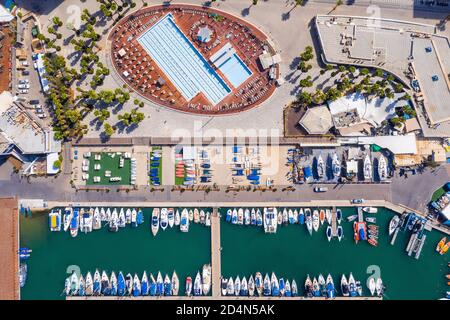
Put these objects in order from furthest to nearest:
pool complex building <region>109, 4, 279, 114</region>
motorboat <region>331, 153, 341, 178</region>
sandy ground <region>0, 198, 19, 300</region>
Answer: pool complex building <region>109, 4, 279, 114</region>, motorboat <region>331, 153, 341, 178</region>, sandy ground <region>0, 198, 19, 300</region>

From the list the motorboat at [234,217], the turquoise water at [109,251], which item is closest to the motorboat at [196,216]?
the turquoise water at [109,251]

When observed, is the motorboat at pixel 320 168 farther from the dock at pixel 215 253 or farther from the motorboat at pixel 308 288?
the dock at pixel 215 253

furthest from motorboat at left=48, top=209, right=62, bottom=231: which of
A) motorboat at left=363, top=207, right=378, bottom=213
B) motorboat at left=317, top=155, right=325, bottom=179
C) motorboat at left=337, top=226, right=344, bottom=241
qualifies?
motorboat at left=363, top=207, right=378, bottom=213

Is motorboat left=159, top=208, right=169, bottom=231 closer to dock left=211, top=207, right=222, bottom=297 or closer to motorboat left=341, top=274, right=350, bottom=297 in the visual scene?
dock left=211, top=207, right=222, bottom=297

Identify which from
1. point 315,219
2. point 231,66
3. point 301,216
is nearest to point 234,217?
point 301,216

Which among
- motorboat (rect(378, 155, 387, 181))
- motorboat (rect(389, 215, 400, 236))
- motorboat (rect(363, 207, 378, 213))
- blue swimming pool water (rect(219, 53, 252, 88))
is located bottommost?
motorboat (rect(389, 215, 400, 236))

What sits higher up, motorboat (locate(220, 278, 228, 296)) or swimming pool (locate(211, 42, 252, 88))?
swimming pool (locate(211, 42, 252, 88))

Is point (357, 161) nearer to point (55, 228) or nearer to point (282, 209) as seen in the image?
point (282, 209)
